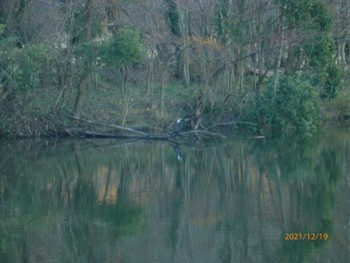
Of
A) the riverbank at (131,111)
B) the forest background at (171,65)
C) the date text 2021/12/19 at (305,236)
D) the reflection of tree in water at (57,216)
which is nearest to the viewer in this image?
the reflection of tree in water at (57,216)

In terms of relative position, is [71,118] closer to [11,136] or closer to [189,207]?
[11,136]

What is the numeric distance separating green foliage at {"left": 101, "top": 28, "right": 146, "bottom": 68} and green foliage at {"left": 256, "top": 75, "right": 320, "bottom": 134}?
18.3 feet

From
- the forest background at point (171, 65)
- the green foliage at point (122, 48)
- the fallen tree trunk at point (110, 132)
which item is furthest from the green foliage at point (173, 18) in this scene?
the fallen tree trunk at point (110, 132)

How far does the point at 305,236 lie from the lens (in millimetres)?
12273

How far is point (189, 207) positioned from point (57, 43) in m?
15.3

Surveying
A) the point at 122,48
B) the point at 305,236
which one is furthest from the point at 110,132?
the point at 305,236

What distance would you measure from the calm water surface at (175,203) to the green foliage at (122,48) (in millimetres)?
3899

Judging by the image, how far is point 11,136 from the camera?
2931cm

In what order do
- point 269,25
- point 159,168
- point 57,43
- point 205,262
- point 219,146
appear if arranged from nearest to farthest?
point 205,262
point 159,168
point 219,146
point 57,43
point 269,25

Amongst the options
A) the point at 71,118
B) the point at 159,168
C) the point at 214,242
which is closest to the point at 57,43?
the point at 71,118

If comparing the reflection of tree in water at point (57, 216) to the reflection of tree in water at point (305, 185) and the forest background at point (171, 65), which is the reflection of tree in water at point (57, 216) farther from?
the forest background at point (171, 65)

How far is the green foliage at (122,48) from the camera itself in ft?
94.0

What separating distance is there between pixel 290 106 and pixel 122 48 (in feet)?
22.6

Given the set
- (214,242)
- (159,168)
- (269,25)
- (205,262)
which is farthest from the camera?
(269,25)
